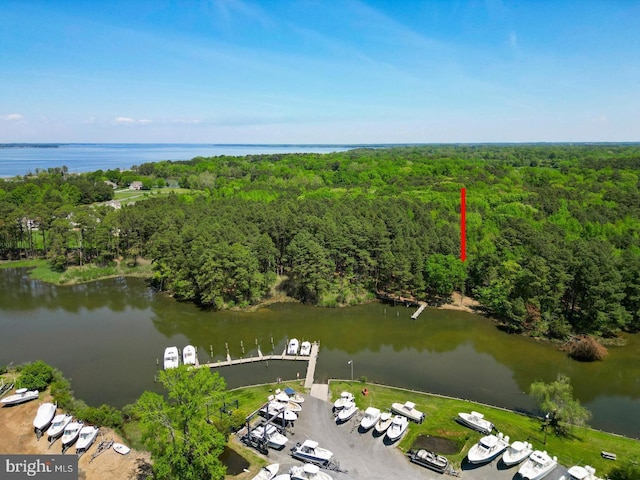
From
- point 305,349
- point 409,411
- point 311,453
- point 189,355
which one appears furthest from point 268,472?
point 189,355

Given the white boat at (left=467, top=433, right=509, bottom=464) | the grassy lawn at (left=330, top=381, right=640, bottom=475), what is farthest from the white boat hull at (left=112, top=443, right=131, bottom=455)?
the white boat at (left=467, top=433, right=509, bottom=464)

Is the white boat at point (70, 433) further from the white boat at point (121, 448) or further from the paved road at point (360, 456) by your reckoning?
the paved road at point (360, 456)

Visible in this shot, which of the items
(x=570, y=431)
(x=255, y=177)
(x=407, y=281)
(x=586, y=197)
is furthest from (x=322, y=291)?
(x=255, y=177)

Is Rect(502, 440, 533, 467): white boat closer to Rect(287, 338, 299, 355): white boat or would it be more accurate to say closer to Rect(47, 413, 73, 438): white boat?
Rect(287, 338, 299, 355): white boat

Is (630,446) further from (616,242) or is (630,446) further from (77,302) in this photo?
(77,302)

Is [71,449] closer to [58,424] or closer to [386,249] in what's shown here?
[58,424]

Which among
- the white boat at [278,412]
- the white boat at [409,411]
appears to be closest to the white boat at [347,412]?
the white boat at [409,411]
